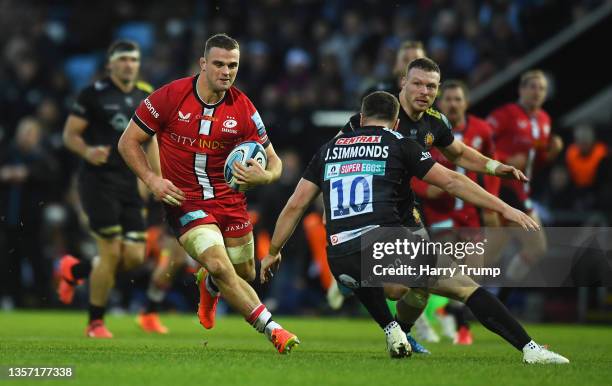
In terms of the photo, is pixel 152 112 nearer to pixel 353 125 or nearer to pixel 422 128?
pixel 353 125

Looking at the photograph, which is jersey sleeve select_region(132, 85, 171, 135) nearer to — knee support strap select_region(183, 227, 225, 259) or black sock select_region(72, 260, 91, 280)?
knee support strap select_region(183, 227, 225, 259)

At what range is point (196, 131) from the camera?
941 cm

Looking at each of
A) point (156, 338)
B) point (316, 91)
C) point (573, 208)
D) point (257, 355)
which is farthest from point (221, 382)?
point (316, 91)

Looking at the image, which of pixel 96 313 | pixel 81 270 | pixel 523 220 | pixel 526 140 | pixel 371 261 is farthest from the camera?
pixel 526 140

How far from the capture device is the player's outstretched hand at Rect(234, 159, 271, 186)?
898 cm

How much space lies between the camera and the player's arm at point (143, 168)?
898 centimetres

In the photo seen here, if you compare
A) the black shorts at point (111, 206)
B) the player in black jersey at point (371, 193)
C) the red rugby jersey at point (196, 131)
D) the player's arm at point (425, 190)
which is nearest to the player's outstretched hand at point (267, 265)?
the player in black jersey at point (371, 193)

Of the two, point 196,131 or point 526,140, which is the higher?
point 526,140

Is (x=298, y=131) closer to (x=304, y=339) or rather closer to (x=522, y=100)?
(x=522, y=100)

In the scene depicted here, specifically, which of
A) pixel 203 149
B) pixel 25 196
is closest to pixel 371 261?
pixel 203 149

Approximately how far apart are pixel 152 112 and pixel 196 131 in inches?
15.5

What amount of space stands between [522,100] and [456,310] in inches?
112

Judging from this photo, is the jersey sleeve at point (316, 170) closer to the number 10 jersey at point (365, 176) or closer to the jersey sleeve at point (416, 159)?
the number 10 jersey at point (365, 176)

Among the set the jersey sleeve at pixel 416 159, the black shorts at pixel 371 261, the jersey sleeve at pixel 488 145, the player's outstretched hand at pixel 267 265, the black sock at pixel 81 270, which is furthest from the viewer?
the black sock at pixel 81 270
